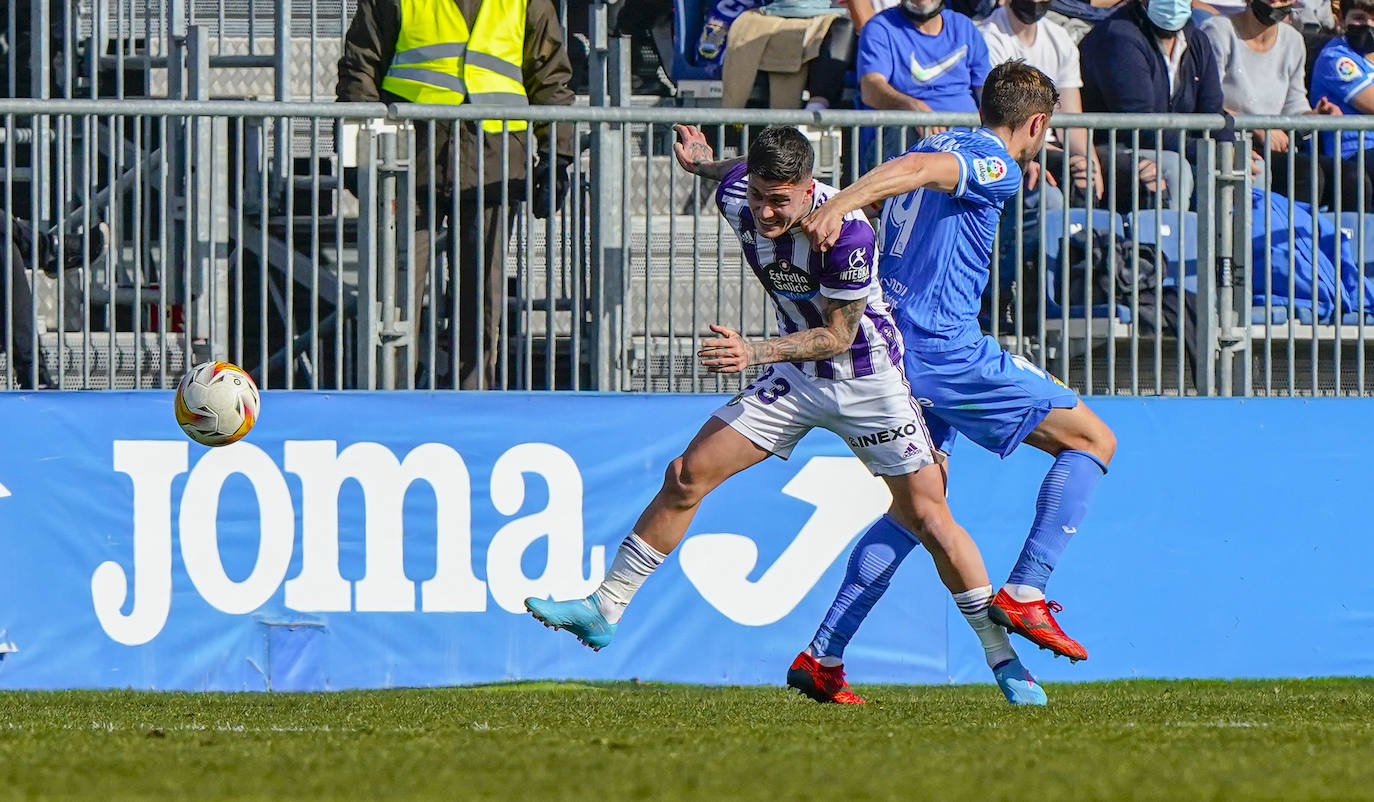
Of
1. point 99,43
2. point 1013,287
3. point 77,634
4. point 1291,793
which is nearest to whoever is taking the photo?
point 1291,793

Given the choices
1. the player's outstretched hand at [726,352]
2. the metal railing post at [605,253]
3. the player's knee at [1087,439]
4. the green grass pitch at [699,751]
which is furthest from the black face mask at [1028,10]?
the player's outstretched hand at [726,352]

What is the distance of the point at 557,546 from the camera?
9641 millimetres

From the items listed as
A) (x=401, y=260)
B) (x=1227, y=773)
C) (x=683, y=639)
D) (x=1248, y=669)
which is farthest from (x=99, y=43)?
(x=1227, y=773)

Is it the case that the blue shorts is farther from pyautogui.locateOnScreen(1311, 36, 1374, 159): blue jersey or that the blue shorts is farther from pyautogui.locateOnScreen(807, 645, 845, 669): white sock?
pyautogui.locateOnScreen(1311, 36, 1374, 159): blue jersey

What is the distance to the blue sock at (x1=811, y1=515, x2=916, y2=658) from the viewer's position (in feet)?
25.9

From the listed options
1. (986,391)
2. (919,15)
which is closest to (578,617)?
(986,391)

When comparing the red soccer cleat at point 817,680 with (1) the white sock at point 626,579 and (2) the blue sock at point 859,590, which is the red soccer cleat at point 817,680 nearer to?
(2) the blue sock at point 859,590

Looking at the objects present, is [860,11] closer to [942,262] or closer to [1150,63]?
[1150,63]

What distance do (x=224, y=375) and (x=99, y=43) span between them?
453 cm

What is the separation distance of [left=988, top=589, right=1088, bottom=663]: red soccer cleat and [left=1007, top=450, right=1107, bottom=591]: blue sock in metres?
0.10

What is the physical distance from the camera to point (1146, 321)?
33.4ft

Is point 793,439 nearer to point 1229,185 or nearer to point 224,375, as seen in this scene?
point 224,375

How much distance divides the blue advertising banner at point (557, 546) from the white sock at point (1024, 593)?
235 cm

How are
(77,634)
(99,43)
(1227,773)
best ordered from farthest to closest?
(99,43), (77,634), (1227,773)
